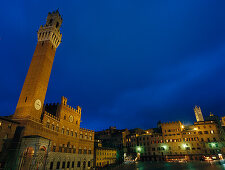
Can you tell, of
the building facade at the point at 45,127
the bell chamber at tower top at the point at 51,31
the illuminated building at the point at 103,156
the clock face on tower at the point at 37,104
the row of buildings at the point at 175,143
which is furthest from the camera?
the row of buildings at the point at 175,143

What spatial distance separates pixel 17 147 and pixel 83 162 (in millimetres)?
27268

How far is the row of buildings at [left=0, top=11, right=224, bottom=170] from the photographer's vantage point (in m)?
27.8

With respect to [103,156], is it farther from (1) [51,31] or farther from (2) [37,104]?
(1) [51,31]

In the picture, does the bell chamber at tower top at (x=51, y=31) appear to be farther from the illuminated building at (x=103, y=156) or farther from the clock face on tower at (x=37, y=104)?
the illuminated building at (x=103, y=156)

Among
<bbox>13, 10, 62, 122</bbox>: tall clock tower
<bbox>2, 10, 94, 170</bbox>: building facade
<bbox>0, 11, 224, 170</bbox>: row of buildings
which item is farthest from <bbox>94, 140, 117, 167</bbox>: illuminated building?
<bbox>13, 10, 62, 122</bbox>: tall clock tower

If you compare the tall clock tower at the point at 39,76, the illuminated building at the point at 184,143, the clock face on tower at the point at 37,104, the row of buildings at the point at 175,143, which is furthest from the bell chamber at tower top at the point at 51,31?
the illuminated building at the point at 184,143

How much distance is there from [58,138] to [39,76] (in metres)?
17.7

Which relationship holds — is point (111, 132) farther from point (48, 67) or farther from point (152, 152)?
point (48, 67)

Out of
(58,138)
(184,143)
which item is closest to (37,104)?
(58,138)

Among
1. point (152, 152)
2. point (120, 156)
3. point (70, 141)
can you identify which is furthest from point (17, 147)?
point (152, 152)

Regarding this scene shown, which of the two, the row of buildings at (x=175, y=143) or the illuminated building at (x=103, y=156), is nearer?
the illuminated building at (x=103, y=156)

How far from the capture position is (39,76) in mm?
37062

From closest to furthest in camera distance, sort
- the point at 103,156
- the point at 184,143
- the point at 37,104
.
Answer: the point at 37,104
the point at 103,156
the point at 184,143

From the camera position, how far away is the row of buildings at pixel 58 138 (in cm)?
2784
